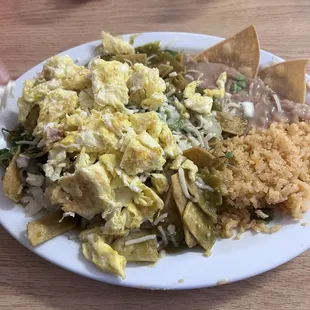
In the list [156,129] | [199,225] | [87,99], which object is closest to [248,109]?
[156,129]

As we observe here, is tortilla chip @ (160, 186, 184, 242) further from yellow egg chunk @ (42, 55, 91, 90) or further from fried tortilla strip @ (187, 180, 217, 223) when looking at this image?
yellow egg chunk @ (42, 55, 91, 90)

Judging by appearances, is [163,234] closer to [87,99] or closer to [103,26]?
[87,99]

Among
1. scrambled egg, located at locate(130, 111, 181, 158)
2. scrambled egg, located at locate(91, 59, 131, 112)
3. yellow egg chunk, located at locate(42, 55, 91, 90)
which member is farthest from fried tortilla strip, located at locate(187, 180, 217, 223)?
yellow egg chunk, located at locate(42, 55, 91, 90)

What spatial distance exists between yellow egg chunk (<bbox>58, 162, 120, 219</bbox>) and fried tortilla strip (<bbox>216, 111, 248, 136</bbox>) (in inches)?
24.0

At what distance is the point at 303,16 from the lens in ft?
8.50

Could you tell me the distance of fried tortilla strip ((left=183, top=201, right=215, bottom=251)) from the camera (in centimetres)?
164

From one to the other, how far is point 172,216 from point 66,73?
79cm

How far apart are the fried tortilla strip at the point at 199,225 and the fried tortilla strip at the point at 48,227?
1.52ft

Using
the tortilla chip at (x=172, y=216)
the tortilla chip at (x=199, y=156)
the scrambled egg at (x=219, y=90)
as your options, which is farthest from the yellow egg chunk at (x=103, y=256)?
the scrambled egg at (x=219, y=90)

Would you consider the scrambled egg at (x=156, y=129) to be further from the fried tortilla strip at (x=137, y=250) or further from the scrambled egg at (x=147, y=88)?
the fried tortilla strip at (x=137, y=250)

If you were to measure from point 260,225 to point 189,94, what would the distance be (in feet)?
2.15

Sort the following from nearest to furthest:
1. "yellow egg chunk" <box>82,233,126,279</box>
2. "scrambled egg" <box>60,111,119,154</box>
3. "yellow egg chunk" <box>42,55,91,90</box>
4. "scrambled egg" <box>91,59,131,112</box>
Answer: "yellow egg chunk" <box>82,233,126,279</box> < "scrambled egg" <box>60,111,119,154</box> < "scrambled egg" <box>91,59,131,112</box> < "yellow egg chunk" <box>42,55,91,90</box>

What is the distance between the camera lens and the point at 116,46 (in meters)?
2.13

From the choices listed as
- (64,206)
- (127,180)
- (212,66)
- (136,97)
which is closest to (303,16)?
(212,66)
